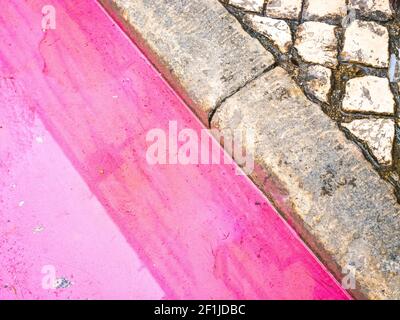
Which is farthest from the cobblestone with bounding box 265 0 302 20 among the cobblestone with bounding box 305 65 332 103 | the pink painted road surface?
the pink painted road surface

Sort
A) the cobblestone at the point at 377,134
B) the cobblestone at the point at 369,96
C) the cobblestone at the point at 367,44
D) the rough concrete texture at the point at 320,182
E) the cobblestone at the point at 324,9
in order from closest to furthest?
the rough concrete texture at the point at 320,182 → the cobblestone at the point at 377,134 → the cobblestone at the point at 369,96 → the cobblestone at the point at 367,44 → the cobblestone at the point at 324,9

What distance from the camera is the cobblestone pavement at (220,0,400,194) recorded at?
2.43 m

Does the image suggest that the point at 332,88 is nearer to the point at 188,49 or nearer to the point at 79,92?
the point at 188,49

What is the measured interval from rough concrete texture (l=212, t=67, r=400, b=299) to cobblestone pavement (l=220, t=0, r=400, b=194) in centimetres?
10

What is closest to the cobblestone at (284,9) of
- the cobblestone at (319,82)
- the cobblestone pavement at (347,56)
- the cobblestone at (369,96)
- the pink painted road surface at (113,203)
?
the cobblestone pavement at (347,56)

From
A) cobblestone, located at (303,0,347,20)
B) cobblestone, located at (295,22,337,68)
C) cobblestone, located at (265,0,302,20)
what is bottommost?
cobblestone, located at (295,22,337,68)

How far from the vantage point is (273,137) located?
237 cm

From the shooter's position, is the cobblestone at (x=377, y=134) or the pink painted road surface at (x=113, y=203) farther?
the cobblestone at (x=377, y=134)

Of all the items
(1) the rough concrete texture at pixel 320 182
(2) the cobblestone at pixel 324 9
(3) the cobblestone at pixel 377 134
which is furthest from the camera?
(2) the cobblestone at pixel 324 9

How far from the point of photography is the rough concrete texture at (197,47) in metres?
2.53

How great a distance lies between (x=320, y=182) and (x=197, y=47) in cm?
95

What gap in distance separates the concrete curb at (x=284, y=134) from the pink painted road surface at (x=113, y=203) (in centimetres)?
15

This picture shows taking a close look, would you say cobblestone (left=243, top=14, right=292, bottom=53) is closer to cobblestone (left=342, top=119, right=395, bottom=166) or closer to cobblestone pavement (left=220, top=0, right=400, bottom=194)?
cobblestone pavement (left=220, top=0, right=400, bottom=194)

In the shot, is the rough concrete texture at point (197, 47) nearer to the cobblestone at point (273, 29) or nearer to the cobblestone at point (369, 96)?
the cobblestone at point (273, 29)
